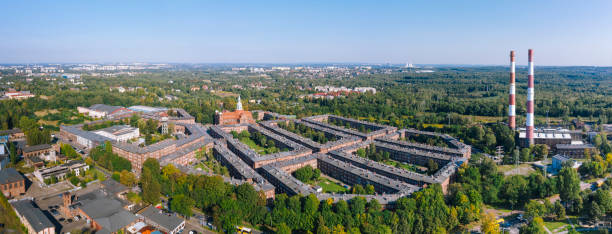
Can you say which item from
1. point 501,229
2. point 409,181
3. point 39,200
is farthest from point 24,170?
point 501,229

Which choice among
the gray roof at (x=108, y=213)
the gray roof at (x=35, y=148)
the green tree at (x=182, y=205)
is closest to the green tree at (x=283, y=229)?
the green tree at (x=182, y=205)

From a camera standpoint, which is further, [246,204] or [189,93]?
[189,93]

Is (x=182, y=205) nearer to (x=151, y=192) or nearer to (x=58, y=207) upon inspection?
(x=151, y=192)

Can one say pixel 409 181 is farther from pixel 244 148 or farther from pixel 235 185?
pixel 244 148

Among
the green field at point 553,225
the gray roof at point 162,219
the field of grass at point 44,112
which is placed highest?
the field of grass at point 44,112

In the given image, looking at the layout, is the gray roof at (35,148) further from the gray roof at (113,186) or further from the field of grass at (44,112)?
the field of grass at (44,112)

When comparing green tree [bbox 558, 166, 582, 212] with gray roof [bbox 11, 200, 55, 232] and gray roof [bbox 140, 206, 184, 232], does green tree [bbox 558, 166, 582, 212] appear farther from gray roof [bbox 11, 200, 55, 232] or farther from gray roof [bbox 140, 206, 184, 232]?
gray roof [bbox 11, 200, 55, 232]

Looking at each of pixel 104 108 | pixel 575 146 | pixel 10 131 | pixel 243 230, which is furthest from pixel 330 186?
pixel 104 108
